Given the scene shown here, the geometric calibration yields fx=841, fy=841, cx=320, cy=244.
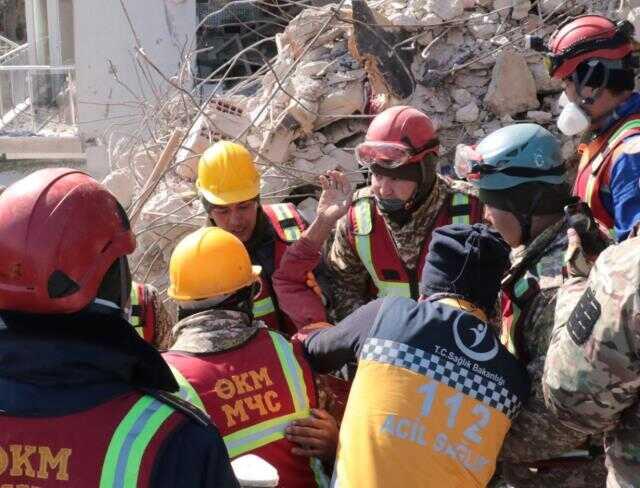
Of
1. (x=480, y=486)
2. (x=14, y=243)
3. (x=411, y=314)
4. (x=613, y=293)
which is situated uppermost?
(x=14, y=243)

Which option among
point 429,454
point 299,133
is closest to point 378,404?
point 429,454

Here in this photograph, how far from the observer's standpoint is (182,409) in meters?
1.71

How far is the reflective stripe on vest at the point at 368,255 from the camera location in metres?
3.75

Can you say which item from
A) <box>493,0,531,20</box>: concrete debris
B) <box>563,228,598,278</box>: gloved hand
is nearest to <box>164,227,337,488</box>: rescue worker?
<box>563,228,598,278</box>: gloved hand

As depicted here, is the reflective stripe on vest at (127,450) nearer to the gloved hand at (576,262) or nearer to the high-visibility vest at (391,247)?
the gloved hand at (576,262)

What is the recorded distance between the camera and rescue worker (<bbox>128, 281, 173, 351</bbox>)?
3.45 metres

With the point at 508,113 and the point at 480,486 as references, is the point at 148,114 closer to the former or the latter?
the point at 508,113

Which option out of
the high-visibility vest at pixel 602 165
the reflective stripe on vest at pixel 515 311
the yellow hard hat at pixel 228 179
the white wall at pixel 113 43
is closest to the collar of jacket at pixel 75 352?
the reflective stripe on vest at pixel 515 311

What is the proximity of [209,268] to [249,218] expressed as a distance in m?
1.28

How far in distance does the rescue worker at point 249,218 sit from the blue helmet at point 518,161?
4.03 feet

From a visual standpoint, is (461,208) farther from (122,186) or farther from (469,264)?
(122,186)

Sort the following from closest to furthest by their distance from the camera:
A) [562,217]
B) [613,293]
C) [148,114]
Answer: [613,293] < [562,217] < [148,114]

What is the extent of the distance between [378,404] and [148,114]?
15.1 ft

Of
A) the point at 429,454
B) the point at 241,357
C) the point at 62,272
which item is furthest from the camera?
the point at 241,357
